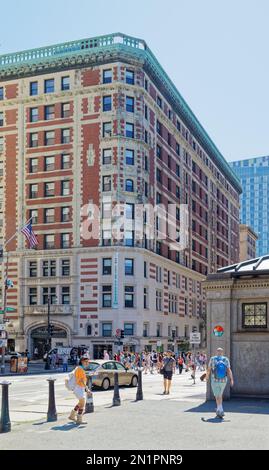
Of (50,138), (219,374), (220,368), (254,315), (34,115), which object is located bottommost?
(219,374)

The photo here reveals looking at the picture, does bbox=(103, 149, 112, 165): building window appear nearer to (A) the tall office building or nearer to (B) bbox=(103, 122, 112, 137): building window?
(A) the tall office building

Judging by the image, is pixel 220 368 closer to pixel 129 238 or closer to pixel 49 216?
pixel 129 238

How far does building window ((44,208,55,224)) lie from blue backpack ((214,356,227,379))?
5236cm

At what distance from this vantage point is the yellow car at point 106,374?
29609 millimetres

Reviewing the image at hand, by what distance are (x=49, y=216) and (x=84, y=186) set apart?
→ 5190 millimetres

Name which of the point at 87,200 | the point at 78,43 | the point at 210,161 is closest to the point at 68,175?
the point at 87,200

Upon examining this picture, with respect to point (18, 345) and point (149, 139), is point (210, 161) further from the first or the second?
point (18, 345)

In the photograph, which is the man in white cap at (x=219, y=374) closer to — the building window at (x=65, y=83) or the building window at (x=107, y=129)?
the building window at (x=107, y=129)

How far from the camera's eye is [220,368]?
17688mm

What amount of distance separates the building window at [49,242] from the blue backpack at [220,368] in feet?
170

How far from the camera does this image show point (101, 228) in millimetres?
66125

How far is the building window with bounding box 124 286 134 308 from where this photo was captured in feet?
215

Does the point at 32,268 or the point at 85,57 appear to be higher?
the point at 85,57

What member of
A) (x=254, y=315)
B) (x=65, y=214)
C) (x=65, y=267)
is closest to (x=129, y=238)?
(x=65, y=267)
